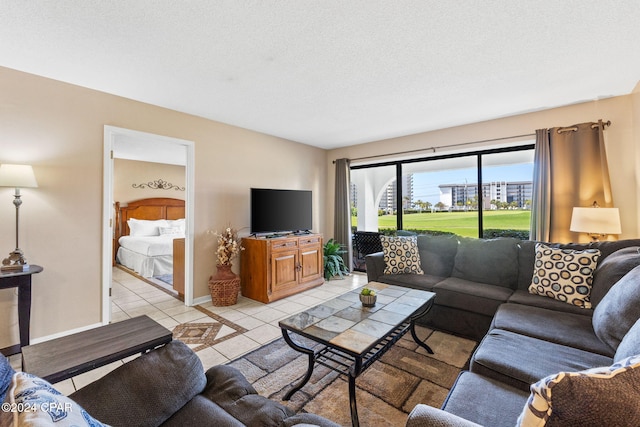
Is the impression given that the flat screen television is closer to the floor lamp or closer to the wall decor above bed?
the floor lamp

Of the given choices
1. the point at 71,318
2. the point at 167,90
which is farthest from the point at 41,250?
the point at 167,90

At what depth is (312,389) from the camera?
1.86m

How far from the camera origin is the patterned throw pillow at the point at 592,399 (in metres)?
0.62

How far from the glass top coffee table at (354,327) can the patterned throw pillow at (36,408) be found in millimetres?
1176

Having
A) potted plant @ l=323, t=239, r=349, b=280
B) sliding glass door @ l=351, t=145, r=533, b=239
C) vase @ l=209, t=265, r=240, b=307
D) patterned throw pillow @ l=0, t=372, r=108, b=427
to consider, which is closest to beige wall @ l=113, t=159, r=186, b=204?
vase @ l=209, t=265, r=240, b=307

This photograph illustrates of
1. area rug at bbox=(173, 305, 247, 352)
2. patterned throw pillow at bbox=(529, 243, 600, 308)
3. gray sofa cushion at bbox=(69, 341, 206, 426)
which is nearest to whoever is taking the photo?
gray sofa cushion at bbox=(69, 341, 206, 426)

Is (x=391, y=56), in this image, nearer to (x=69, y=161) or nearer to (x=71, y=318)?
(x=69, y=161)

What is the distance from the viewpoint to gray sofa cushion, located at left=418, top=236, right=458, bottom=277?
3164 millimetres

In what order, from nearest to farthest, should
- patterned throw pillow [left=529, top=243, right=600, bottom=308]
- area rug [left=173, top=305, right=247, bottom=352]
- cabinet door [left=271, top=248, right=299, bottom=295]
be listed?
patterned throw pillow [left=529, top=243, right=600, bottom=308] < area rug [left=173, top=305, right=247, bottom=352] < cabinet door [left=271, top=248, right=299, bottom=295]

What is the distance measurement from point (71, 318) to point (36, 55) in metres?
2.35

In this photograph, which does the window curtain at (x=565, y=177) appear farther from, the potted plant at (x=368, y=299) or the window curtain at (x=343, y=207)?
the window curtain at (x=343, y=207)

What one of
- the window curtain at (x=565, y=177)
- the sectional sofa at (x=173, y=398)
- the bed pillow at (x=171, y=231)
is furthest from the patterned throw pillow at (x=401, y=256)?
the bed pillow at (x=171, y=231)

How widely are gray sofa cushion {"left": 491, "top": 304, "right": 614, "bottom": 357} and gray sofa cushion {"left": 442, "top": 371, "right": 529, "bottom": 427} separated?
685 mm

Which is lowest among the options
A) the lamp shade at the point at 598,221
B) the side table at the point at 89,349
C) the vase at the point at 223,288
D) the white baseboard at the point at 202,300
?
the white baseboard at the point at 202,300
